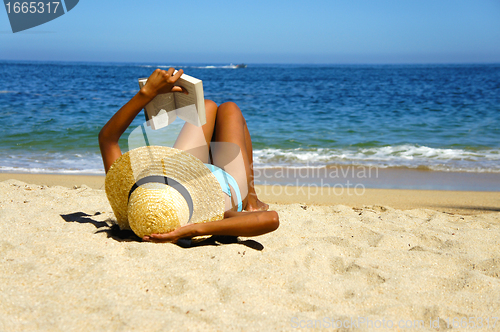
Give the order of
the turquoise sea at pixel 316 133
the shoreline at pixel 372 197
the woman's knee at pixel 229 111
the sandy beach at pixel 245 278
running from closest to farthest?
the sandy beach at pixel 245 278
the woman's knee at pixel 229 111
the shoreline at pixel 372 197
the turquoise sea at pixel 316 133

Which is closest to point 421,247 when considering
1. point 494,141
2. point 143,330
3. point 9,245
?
point 143,330

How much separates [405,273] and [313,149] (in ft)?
19.0

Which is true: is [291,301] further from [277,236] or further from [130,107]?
[130,107]

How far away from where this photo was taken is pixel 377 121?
1155 cm

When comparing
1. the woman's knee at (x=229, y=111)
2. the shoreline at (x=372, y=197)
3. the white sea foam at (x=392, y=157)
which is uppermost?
the woman's knee at (x=229, y=111)

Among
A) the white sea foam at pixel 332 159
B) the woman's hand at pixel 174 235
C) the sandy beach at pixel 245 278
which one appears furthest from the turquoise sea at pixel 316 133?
the woman's hand at pixel 174 235

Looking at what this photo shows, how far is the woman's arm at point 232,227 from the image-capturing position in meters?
2.25

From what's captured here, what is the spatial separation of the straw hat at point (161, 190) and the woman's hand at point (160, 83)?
35 centimetres

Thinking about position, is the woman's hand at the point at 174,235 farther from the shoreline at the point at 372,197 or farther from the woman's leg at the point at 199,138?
the shoreline at the point at 372,197

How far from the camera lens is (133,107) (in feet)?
7.51

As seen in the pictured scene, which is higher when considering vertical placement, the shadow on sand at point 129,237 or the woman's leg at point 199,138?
the woman's leg at point 199,138

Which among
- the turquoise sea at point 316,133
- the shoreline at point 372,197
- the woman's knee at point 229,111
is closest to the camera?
the woman's knee at point 229,111

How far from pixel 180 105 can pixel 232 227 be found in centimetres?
87

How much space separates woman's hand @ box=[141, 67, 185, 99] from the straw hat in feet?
1.14
